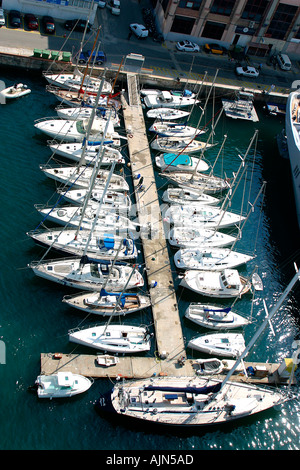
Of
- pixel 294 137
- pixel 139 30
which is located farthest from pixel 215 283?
pixel 139 30

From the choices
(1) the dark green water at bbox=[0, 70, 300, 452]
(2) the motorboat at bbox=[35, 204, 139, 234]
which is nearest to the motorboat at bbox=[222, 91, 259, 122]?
(1) the dark green water at bbox=[0, 70, 300, 452]

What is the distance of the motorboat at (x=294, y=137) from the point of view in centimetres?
6016

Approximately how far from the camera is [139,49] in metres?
72.9

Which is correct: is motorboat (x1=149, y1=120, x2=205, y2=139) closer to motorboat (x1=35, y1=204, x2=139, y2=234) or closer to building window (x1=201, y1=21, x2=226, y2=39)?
motorboat (x1=35, y1=204, x2=139, y2=234)

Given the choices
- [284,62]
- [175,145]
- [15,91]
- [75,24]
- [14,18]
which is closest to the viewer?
[175,145]

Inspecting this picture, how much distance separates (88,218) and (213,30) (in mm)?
46940

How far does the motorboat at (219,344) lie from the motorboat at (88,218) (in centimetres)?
1380

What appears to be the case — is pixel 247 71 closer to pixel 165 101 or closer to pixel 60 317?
pixel 165 101

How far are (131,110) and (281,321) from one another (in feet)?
117

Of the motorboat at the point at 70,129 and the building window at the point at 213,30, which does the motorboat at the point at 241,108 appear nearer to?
the building window at the point at 213,30

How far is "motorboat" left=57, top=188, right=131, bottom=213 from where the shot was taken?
49656mm

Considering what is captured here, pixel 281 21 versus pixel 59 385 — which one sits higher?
pixel 281 21

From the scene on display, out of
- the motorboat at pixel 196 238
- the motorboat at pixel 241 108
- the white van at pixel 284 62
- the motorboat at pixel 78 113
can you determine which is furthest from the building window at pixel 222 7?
the motorboat at pixel 196 238

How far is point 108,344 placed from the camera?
39.8 m
